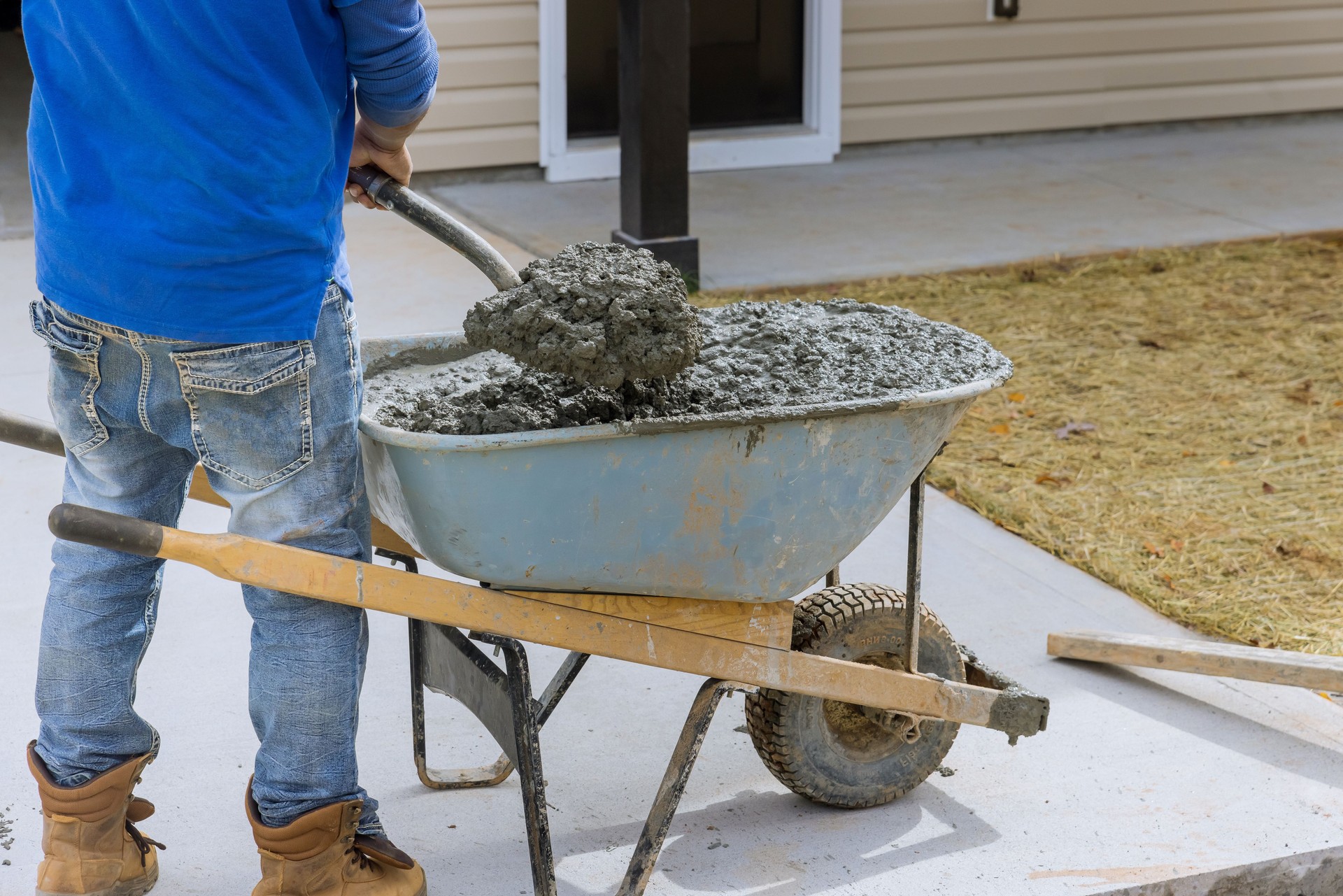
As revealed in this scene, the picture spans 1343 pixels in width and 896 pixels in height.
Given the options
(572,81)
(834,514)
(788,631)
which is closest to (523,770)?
(788,631)

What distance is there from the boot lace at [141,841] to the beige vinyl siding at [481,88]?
525cm

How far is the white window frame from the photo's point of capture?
7215 millimetres

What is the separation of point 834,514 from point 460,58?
5.62 m

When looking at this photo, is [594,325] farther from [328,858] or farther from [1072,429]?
[1072,429]

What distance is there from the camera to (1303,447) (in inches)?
164

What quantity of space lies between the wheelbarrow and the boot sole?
1.73 feet

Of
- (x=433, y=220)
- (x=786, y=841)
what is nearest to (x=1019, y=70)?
(x=786, y=841)

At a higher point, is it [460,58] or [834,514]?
[460,58]

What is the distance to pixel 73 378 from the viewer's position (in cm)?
190

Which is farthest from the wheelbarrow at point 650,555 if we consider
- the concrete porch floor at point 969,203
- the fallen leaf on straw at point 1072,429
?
the concrete porch floor at point 969,203

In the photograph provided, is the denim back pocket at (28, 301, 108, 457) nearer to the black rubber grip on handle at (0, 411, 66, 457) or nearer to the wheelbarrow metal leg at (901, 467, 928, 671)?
the black rubber grip on handle at (0, 411, 66, 457)

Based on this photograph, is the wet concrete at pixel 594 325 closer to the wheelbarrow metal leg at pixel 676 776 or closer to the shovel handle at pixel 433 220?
the shovel handle at pixel 433 220

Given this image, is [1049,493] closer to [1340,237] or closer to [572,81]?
[1340,237]

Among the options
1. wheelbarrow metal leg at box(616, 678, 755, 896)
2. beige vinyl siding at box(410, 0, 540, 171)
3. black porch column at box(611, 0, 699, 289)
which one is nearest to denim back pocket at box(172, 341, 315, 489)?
wheelbarrow metal leg at box(616, 678, 755, 896)
